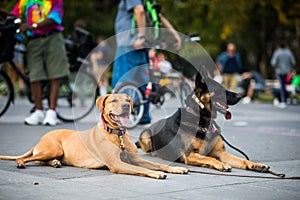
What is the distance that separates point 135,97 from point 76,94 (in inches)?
136

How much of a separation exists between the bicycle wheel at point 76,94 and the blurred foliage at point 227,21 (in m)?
14.0

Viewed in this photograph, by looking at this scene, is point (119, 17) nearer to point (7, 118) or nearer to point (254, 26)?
point (7, 118)

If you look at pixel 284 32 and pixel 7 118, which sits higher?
pixel 284 32

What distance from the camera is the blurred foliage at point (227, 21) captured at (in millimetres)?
32906

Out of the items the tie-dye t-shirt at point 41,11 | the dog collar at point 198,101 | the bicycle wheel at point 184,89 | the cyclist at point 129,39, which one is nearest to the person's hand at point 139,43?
the cyclist at point 129,39

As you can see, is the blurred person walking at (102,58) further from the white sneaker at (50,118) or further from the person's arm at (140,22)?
the person's arm at (140,22)

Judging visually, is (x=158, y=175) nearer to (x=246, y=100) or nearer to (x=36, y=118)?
(x=36, y=118)

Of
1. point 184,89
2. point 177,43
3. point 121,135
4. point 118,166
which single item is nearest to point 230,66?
point 184,89

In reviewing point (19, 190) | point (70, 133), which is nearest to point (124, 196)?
point (19, 190)

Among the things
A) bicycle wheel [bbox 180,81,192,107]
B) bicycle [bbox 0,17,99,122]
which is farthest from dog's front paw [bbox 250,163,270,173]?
bicycle wheel [bbox 180,81,192,107]

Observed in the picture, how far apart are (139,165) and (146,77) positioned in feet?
16.1

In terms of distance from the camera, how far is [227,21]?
3422 cm

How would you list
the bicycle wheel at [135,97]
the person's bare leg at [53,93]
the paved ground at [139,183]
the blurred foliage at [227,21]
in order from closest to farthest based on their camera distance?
the paved ground at [139,183]
the bicycle wheel at [135,97]
the person's bare leg at [53,93]
the blurred foliage at [227,21]

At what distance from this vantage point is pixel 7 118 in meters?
13.1
